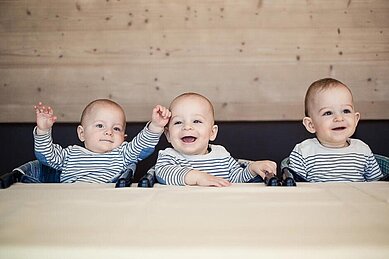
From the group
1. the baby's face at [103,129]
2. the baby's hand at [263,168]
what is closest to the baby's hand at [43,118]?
Result: the baby's face at [103,129]

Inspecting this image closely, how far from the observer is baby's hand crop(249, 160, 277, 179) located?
117cm

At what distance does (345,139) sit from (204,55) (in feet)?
2.86

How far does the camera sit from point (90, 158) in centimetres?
143

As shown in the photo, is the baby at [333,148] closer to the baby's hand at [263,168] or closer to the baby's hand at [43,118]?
the baby's hand at [263,168]

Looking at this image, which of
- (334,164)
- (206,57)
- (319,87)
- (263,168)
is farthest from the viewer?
(206,57)

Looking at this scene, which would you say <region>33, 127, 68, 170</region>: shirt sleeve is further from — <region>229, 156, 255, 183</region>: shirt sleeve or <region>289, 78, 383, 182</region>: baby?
<region>289, 78, 383, 182</region>: baby

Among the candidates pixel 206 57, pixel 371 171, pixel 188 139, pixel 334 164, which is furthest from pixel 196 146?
pixel 206 57

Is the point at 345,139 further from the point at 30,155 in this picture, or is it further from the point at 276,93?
the point at 30,155

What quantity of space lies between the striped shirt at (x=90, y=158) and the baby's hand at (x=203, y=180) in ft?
1.15

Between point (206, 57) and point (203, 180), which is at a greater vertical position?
point (206, 57)

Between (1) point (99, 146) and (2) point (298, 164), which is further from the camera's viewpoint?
(1) point (99, 146)

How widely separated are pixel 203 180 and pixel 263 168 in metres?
0.22

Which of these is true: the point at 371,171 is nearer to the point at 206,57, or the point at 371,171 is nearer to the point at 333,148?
the point at 333,148

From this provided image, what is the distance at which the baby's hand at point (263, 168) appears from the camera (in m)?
1.17
